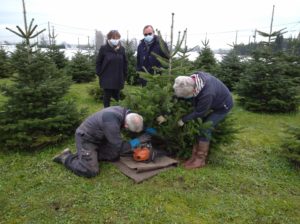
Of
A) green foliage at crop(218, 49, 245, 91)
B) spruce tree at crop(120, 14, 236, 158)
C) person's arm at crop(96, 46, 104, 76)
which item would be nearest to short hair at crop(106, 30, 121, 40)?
person's arm at crop(96, 46, 104, 76)

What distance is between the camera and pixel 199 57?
13320 mm

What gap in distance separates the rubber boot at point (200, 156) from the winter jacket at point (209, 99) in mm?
492

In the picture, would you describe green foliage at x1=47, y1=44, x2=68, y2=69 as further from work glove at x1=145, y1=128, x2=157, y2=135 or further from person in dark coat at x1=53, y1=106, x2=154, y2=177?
work glove at x1=145, y1=128, x2=157, y2=135

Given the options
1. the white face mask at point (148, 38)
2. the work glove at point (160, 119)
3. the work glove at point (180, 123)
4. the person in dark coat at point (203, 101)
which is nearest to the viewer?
the person in dark coat at point (203, 101)

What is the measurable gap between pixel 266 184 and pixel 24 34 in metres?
4.71

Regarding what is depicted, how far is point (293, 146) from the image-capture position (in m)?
4.86

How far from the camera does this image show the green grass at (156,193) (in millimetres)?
3502

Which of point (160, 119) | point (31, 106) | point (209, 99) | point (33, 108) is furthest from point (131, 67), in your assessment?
point (209, 99)

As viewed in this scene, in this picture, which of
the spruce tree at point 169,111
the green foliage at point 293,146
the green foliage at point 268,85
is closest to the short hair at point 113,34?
the spruce tree at point 169,111

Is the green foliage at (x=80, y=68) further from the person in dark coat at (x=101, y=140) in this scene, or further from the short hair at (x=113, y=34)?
the person in dark coat at (x=101, y=140)

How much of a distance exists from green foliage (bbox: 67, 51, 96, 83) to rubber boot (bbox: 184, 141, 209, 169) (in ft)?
32.4

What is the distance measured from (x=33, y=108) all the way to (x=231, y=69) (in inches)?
338

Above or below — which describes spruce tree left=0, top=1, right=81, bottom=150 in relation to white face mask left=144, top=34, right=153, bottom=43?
below

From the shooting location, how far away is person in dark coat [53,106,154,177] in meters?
4.27
